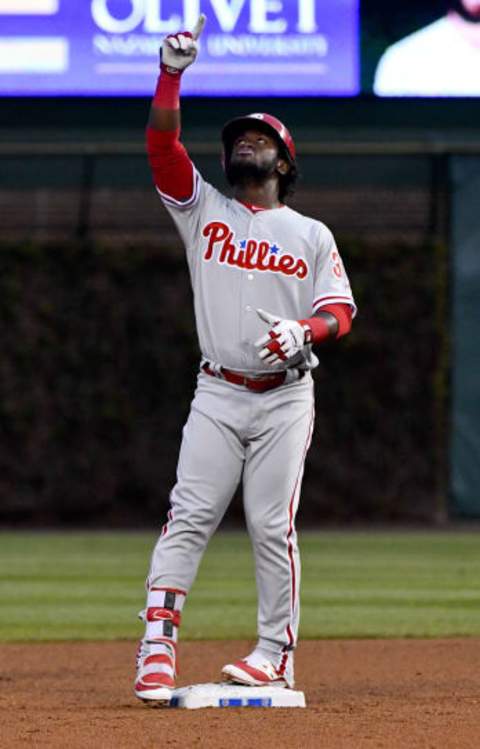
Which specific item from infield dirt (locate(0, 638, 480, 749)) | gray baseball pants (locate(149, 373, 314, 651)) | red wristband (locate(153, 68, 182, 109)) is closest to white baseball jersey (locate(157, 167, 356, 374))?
gray baseball pants (locate(149, 373, 314, 651))

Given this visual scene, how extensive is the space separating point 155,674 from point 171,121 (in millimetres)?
1722

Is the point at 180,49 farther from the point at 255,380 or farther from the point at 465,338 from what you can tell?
the point at 465,338

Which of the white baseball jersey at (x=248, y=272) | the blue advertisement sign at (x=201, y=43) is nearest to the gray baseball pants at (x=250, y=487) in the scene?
the white baseball jersey at (x=248, y=272)

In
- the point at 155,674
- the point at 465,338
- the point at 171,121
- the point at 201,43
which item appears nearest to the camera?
the point at 155,674

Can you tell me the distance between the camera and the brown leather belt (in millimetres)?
5367

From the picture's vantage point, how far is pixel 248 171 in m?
5.48

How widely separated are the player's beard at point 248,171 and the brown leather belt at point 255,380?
2.10 ft

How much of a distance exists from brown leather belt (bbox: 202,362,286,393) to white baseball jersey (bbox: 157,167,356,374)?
24mm

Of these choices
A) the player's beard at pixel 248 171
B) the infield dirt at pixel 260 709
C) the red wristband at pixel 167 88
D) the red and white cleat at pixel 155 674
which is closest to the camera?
the infield dirt at pixel 260 709

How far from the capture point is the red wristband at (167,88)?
17.4 ft

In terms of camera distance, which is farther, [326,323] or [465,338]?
[465,338]

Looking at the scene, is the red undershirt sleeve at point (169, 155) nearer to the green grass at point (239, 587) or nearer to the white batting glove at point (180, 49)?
the white batting glove at point (180, 49)

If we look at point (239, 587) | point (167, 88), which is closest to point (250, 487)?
point (167, 88)

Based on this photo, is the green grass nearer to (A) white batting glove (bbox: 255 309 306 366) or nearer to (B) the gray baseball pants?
(B) the gray baseball pants
